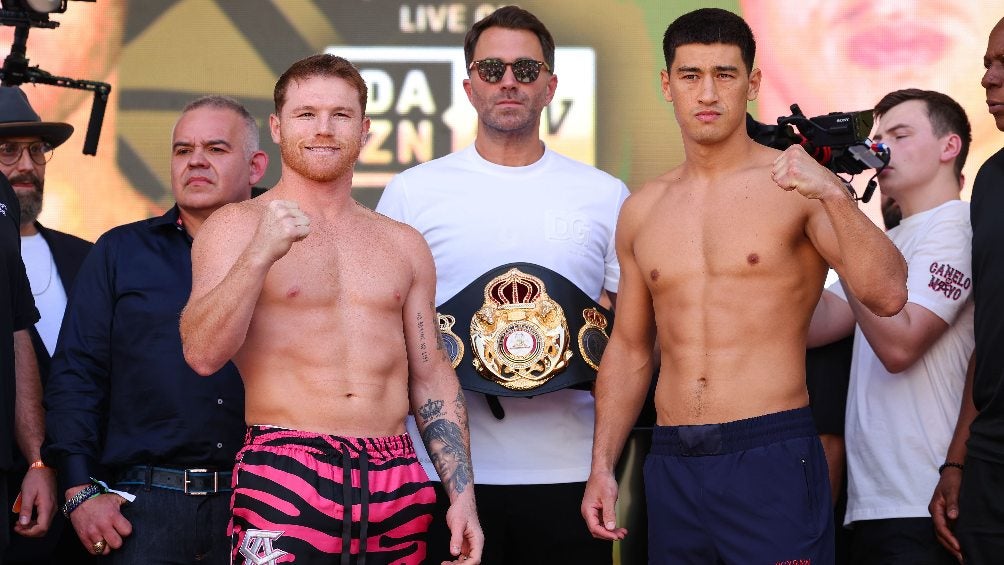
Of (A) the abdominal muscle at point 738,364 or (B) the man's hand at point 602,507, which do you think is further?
(B) the man's hand at point 602,507

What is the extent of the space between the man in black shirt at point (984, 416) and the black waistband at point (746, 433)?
501 mm

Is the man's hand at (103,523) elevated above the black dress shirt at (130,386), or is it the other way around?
the black dress shirt at (130,386)

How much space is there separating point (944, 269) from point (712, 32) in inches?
37.4

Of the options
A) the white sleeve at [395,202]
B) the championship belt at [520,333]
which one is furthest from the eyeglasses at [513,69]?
the championship belt at [520,333]

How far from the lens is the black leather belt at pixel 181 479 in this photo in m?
3.38

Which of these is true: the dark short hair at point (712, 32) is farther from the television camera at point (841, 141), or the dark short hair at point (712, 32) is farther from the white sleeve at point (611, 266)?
the white sleeve at point (611, 266)

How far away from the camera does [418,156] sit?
485cm

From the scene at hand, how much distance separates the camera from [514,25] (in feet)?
13.0

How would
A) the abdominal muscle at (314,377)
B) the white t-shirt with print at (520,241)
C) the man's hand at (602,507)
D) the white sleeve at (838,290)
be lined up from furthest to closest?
1. the white sleeve at (838,290)
2. the white t-shirt with print at (520,241)
3. the man's hand at (602,507)
4. the abdominal muscle at (314,377)

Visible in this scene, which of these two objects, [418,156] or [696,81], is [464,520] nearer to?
[696,81]

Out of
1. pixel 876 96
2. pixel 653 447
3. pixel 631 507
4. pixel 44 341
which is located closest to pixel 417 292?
pixel 653 447

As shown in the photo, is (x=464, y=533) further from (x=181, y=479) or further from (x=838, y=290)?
(x=838, y=290)

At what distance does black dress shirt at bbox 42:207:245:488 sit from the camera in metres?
3.40

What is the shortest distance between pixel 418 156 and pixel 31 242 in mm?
1389
